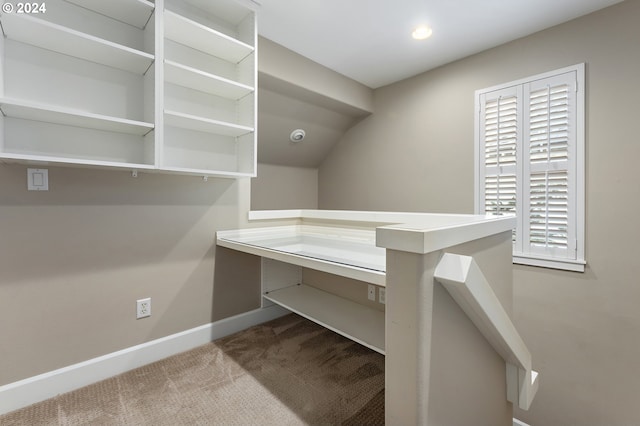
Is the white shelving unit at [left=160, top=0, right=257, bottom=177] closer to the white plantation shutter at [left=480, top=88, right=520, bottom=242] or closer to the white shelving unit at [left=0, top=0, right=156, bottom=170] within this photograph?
the white shelving unit at [left=0, top=0, right=156, bottom=170]

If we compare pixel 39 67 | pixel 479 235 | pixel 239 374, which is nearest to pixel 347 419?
pixel 239 374

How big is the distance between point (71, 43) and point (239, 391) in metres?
1.99

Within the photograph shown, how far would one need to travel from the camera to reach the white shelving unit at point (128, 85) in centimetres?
137

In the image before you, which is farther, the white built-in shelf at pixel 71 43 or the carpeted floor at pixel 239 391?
the carpeted floor at pixel 239 391

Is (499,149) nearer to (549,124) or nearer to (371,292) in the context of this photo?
(549,124)

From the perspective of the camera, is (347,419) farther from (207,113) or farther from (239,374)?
(207,113)

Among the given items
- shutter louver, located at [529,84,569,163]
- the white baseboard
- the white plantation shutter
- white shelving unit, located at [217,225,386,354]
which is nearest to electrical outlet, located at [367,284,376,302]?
white shelving unit, located at [217,225,386,354]

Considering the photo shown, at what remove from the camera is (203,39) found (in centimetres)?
182

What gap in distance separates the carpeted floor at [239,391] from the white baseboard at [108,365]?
1.6 inches

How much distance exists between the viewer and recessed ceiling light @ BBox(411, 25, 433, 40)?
7.02ft

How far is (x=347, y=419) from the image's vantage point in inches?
54.9

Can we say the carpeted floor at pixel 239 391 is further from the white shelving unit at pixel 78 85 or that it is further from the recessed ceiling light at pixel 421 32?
the recessed ceiling light at pixel 421 32

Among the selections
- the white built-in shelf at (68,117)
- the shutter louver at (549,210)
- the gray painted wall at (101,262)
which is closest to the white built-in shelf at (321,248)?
the gray painted wall at (101,262)

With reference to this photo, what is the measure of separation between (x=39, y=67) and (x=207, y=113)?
0.85m
